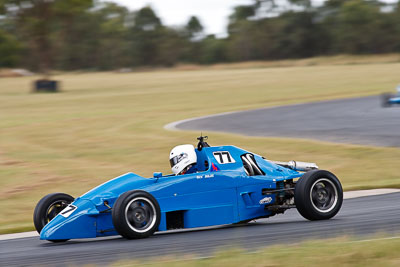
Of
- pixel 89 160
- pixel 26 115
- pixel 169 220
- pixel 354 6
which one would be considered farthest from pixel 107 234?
pixel 354 6

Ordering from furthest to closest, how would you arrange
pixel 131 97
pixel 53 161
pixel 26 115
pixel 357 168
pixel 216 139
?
pixel 131 97 < pixel 26 115 < pixel 216 139 < pixel 53 161 < pixel 357 168

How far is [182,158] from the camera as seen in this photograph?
9562mm

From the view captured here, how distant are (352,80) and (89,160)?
37131 millimetres

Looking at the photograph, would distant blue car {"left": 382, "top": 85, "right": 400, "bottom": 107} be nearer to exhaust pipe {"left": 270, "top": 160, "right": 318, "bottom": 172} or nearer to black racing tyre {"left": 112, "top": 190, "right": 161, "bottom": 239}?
exhaust pipe {"left": 270, "top": 160, "right": 318, "bottom": 172}

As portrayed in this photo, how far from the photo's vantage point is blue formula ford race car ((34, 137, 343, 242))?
8.58 metres

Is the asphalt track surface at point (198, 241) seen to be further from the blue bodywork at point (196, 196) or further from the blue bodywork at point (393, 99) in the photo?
the blue bodywork at point (393, 99)

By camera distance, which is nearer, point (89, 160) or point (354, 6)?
point (89, 160)

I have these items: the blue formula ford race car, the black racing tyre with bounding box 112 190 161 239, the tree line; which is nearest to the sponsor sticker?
the blue formula ford race car

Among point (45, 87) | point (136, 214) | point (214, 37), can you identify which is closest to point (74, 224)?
point (136, 214)

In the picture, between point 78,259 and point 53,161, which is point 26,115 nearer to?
point 53,161

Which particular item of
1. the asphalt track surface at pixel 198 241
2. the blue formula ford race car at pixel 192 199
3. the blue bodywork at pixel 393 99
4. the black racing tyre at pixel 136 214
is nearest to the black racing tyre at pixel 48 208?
the blue formula ford race car at pixel 192 199

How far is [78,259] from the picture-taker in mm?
7598

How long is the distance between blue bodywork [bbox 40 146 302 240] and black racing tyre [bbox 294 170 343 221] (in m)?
0.47

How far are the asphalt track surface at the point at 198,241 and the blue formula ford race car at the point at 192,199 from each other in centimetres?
19
